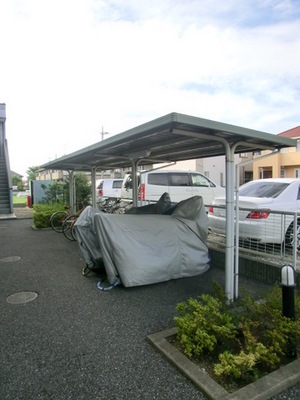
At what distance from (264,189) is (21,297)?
4.50 m

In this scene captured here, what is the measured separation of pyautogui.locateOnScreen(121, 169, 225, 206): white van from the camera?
10.0 m

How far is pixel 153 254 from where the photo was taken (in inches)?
153

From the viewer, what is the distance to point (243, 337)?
2404 mm

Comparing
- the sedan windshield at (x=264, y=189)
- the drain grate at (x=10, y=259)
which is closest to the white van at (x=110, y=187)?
the drain grate at (x=10, y=259)

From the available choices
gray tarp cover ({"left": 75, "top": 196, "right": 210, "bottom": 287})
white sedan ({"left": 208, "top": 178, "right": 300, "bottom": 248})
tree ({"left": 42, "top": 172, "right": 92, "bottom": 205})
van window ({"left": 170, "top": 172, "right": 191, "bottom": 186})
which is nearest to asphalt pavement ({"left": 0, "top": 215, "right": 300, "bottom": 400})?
gray tarp cover ({"left": 75, "top": 196, "right": 210, "bottom": 287})

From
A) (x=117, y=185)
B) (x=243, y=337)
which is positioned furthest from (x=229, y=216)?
(x=117, y=185)

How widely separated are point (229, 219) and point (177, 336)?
143 centimetres

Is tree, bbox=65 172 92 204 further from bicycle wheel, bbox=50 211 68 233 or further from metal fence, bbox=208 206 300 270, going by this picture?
metal fence, bbox=208 206 300 270

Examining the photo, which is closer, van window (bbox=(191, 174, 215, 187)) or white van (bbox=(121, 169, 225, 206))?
white van (bbox=(121, 169, 225, 206))

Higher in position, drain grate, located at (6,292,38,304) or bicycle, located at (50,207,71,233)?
bicycle, located at (50,207,71,233)

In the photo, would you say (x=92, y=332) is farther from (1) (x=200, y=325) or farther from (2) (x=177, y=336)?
(1) (x=200, y=325)

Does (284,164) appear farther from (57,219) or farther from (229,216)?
(229,216)

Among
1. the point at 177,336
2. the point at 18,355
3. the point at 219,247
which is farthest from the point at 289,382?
the point at 219,247

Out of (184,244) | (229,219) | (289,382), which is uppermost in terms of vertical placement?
(229,219)
